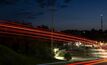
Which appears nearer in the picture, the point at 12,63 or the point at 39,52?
the point at 12,63

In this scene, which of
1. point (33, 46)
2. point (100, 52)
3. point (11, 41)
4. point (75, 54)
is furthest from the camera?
point (75, 54)

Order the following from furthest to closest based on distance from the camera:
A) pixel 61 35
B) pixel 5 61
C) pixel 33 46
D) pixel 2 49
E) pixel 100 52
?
pixel 100 52 < pixel 61 35 < pixel 33 46 < pixel 2 49 < pixel 5 61

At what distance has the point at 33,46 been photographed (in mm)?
40531

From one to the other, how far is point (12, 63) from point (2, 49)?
11.3 feet

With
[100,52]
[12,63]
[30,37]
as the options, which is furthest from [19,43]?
[100,52]

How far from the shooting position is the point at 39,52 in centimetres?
3991

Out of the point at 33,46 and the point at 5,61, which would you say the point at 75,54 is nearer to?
the point at 33,46

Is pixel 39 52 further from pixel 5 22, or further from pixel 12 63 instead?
pixel 12 63

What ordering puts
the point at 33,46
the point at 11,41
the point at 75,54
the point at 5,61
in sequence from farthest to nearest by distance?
the point at 75,54 < the point at 33,46 < the point at 11,41 < the point at 5,61

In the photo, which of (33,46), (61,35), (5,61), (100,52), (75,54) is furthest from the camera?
(75,54)

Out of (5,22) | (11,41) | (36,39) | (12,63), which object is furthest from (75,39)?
(12,63)

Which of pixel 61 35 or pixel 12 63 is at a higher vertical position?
pixel 61 35

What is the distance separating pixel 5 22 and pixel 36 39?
9.52 m

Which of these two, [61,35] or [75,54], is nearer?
[61,35]
